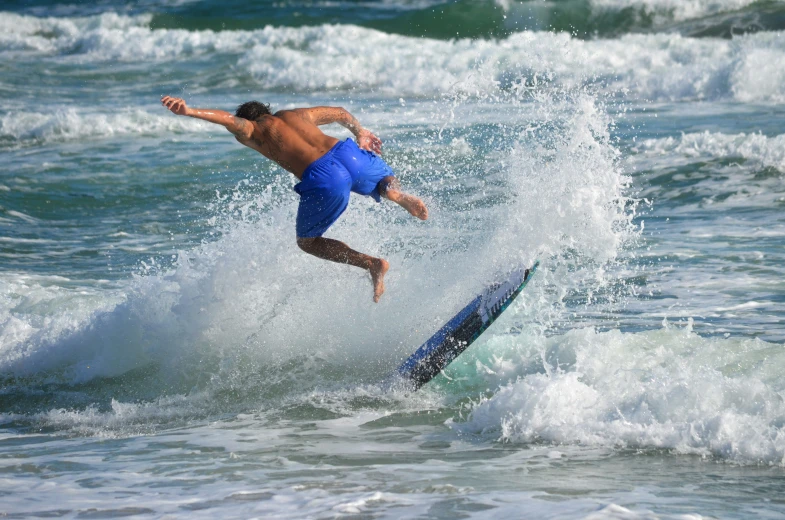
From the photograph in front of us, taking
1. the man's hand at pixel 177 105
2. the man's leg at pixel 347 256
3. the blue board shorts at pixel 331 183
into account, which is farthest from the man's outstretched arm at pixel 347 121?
the man's hand at pixel 177 105

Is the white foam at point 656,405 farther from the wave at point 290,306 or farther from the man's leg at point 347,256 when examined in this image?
the man's leg at point 347,256

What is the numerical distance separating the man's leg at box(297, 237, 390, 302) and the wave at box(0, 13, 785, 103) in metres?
9.40

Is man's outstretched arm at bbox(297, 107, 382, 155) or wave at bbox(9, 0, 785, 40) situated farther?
wave at bbox(9, 0, 785, 40)

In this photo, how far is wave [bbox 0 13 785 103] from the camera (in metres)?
19.2

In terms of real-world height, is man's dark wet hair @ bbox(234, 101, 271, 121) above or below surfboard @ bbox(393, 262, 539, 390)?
above

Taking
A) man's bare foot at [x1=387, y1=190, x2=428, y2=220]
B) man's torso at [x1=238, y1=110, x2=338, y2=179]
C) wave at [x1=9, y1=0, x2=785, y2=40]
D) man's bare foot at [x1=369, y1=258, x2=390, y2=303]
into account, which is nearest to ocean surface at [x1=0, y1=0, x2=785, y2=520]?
man's bare foot at [x1=369, y1=258, x2=390, y2=303]

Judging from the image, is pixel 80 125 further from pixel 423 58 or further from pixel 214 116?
pixel 214 116

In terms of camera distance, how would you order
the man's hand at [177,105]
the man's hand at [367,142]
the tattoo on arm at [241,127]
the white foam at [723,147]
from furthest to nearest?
the white foam at [723,147] < the man's hand at [367,142] < the tattoo on arm at [241,127] < the man's hand at [177,105]

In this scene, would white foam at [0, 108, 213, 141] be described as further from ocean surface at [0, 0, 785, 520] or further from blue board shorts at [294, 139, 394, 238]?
blue board shorts at [294, 139, 394, 238]

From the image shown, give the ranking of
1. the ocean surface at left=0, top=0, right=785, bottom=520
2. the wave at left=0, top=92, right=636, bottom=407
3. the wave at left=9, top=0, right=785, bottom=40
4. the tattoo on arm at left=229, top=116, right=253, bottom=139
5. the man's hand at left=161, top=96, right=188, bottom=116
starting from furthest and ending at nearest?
the wave at left=9, top=0, right=785, bottom=40 → the wave at left=0, top=92, right=636, bottom=407 → the tattoo on arm at left=229, top=116, right=253, bottom=139 → the man's hand at left=161, top=96, right=188, bottom=116 → the ocean surface at left=0, top=0, right=785, bottom=520

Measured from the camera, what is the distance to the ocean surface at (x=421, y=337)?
16.5 feet

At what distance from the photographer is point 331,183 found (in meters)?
6.82

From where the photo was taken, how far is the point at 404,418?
6.35m

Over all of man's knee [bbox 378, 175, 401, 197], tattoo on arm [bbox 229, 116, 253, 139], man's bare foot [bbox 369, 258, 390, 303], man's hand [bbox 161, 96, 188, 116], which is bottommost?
man's bare foot [bbox 369, 258, 390, 303]
